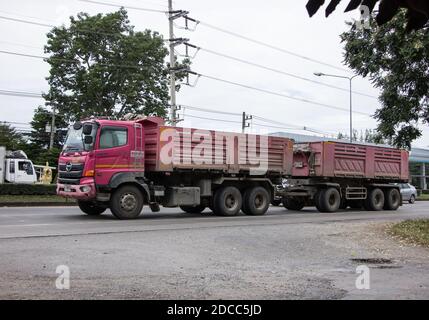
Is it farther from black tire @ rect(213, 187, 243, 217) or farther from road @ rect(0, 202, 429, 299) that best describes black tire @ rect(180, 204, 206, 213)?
road @ rect(0, 202, 429, 299)

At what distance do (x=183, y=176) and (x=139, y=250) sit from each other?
7948mm

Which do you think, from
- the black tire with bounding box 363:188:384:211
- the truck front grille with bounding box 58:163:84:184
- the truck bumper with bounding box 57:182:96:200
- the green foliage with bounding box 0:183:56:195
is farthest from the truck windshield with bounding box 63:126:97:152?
the black tire with bounding box 363:188:384:211

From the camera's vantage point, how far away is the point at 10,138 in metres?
58.0

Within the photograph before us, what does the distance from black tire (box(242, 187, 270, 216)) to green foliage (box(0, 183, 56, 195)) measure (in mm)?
13289

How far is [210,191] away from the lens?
17625 mm

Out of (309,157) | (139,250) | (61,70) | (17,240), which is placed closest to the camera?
(139,250)

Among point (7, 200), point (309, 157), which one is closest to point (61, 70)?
point (7, 200)

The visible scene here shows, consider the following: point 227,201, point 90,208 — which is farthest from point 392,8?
point 227,201

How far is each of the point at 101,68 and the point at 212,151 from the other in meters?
19.8

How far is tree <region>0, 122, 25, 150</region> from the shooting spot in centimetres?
5532

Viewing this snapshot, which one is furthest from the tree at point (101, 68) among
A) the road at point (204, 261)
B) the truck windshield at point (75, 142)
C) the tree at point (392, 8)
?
the tree at point (392, 8)

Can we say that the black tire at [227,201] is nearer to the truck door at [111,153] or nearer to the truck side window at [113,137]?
the truck door at [111,153]

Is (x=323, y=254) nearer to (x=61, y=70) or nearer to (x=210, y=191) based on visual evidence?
(x=210, y=191)
